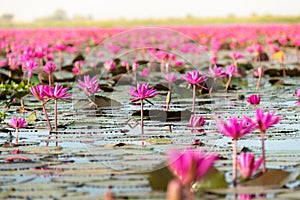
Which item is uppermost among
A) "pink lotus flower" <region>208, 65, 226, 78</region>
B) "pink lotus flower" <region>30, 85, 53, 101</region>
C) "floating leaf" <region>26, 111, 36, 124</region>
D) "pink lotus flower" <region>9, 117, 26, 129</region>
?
"pink lotus flower" <region>30, 85, 53, 101</region>

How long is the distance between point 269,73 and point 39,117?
3.88m

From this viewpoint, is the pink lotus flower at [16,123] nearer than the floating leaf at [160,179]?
No

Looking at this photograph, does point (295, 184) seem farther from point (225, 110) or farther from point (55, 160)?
point (225, 110)

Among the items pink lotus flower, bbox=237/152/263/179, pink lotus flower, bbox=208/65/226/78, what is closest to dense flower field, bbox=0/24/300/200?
pink lotus flower, bbox=237/152/263/179

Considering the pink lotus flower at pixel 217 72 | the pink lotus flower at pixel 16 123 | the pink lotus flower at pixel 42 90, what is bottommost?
the pink lotus flower at pixel 16 123

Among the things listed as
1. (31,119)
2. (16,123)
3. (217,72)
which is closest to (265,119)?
(16,123)

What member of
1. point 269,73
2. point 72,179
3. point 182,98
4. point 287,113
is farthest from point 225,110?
point 269,73

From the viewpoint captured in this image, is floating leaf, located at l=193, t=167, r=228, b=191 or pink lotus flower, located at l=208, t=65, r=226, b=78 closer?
floating leaf, located at l=193, t=167, r=228, b=191

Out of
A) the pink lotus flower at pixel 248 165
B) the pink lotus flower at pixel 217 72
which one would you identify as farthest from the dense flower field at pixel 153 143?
the pink lotus flower at pixel 217 72

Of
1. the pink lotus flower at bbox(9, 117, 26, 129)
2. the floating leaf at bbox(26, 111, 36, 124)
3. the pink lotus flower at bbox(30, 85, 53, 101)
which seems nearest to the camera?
the pink lotus flower at bbox(9, 117, 26, 129)

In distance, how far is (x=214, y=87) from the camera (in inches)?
249

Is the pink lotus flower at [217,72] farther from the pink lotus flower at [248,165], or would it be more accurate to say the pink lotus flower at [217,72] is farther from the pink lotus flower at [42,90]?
the pink lotus flower at [248,165]

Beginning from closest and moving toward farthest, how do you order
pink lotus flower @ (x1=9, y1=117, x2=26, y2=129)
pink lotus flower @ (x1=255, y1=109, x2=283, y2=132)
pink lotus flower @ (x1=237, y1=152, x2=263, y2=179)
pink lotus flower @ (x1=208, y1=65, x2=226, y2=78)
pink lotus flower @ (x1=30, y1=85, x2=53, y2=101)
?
1. pink lotus flower @ (x1=237, y1=152, x2=263, y2=179)
2. pink lotus flower @ (x1=255, y1=109, x2=283, y2=132)
3. pink lotus flower @ (x1=9, y1=117, x2=26, y2=129)
4. pink lotus flower @ (x1=30, y1=85, x2=53, y2=101)
5. pink lotus flower @ (x1=208, y1=65, x2=226, y2=78)

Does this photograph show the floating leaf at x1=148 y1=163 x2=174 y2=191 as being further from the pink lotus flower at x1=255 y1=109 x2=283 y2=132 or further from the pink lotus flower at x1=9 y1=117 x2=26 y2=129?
the pink lotus flower at x1=9 y1=117 x2=26 y2=129
